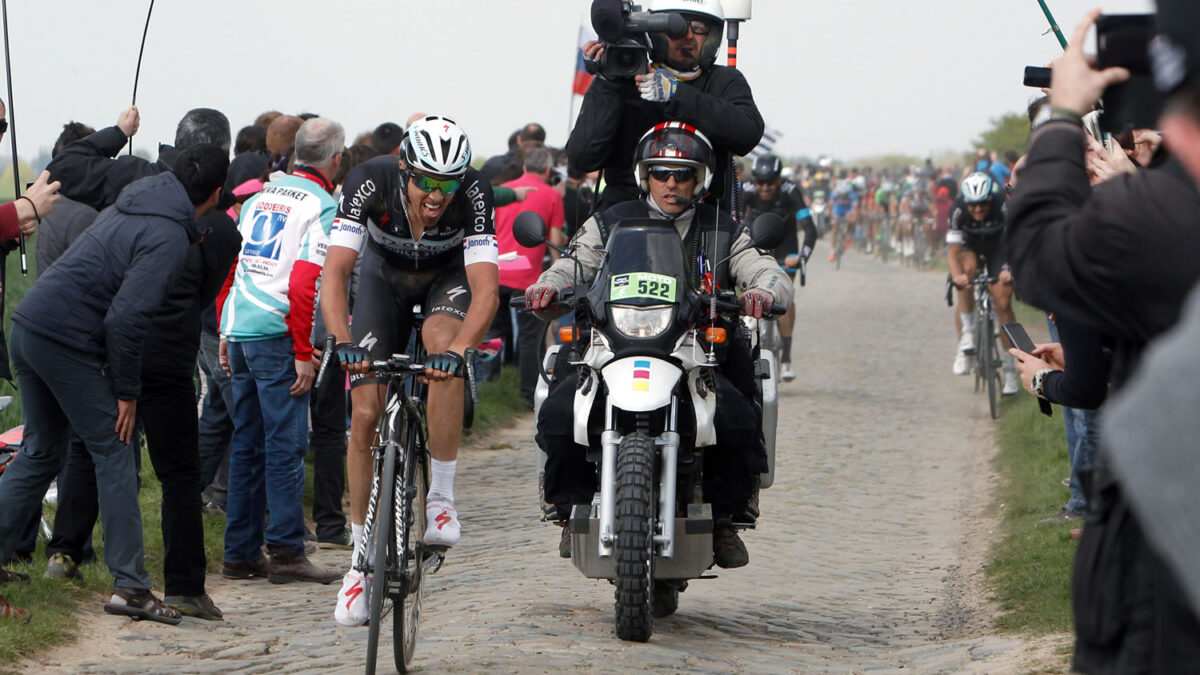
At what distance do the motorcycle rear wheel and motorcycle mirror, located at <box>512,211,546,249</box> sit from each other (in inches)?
42.5

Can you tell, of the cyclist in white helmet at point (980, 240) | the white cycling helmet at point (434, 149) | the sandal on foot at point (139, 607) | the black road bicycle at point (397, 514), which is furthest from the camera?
the cyclist in white helmet at point (980, 240)

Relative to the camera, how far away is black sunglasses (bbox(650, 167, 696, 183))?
762 centimetres

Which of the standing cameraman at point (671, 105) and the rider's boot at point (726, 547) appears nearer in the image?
the rider's boot at point (726, 547)

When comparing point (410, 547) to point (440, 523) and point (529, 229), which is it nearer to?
point (440, 523)

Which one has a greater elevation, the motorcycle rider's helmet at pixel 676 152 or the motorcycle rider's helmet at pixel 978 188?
the motorcycle rider's helmet at pixel 676 152

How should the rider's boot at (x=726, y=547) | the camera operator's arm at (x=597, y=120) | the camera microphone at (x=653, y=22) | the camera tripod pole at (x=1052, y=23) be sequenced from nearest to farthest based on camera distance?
the camera tripod pole at (x=1052, y=23), the rider's boot at (x=726, y=547), the camera microphone at (x=653, y=22), the camera operator's arm at (x=597, y=120)

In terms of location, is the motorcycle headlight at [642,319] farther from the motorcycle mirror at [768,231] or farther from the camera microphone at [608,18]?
the camera microphone at [608,18]

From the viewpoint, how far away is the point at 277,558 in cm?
929

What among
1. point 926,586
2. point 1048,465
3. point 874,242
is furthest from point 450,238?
point 874,242

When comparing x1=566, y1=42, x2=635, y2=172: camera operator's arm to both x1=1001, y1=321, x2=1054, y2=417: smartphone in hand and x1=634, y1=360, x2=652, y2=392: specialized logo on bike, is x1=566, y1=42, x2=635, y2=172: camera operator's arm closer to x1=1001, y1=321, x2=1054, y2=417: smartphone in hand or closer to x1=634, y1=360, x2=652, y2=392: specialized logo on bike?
x1=634, y1=360, x2=652, y2=392: specialized logo on bike

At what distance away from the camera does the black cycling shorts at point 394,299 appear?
23.6ft

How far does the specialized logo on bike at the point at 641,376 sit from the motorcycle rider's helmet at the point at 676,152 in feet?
3.80

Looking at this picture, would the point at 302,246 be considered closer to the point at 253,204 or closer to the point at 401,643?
the point at 253,204

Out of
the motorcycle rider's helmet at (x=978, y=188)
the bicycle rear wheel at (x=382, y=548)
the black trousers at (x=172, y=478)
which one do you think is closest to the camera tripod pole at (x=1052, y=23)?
the bicycle rear wheel at (x=382, y=548)
